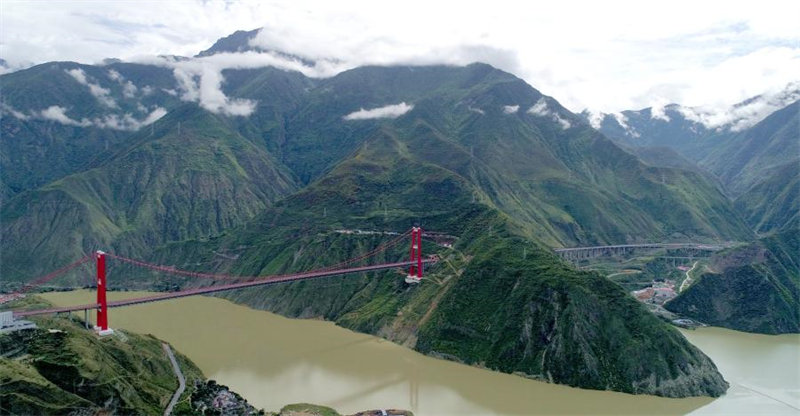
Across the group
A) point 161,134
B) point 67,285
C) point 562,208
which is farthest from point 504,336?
point 161,134

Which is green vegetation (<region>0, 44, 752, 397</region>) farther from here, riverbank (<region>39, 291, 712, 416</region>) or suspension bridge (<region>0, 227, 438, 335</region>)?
riverbank (<region>39, 291, 712, 416</region>)

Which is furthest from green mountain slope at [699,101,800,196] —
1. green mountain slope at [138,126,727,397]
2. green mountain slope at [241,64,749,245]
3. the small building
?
the small building

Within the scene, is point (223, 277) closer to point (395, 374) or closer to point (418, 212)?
point (418, 212)

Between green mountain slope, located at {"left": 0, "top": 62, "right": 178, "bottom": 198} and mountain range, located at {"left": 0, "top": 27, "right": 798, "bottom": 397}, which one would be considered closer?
mountain range, located at {"left": 0, "top": 27, "right": 798, "bottom": 397}

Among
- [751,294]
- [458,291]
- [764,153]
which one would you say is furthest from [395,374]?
[764,153]

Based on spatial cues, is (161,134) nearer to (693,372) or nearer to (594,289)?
(594,289)

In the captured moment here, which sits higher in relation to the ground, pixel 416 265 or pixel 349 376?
pixel 416 265

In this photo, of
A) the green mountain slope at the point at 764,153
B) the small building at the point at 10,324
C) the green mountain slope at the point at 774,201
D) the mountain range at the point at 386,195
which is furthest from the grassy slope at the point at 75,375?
the green mountain slope at the point at 764,153
